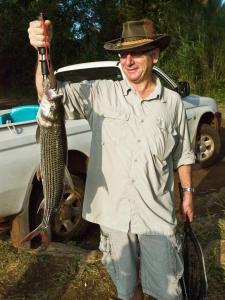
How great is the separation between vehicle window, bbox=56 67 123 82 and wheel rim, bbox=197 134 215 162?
2.28 metres

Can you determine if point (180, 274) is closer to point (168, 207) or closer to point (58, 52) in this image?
point (168, 207)

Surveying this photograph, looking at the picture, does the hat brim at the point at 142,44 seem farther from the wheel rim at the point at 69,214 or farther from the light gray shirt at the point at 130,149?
the wheel rim at the point at 69,214

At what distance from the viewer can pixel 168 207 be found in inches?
118

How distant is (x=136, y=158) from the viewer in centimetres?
288

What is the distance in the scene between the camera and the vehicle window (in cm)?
622

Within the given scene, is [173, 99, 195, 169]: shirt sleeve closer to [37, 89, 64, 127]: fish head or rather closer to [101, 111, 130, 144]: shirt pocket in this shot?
[101, 111, 130, 144]: shirt pocket

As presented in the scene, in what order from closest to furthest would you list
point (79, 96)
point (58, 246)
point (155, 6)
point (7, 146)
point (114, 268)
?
1. point (79, 96)
2. point (114, 268)
3. point (7, 146)
4. point (58, 246)
5. point (155, 6)

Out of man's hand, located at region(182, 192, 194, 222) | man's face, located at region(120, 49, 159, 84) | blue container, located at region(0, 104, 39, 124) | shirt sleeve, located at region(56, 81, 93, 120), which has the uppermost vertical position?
man's face, located at region(120, 49, 159, 84)

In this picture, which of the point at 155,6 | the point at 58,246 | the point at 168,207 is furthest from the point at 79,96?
the point at 155,6

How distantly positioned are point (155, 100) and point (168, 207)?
2.21 ft

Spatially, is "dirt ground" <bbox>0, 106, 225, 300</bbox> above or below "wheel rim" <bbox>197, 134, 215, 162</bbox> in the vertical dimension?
above

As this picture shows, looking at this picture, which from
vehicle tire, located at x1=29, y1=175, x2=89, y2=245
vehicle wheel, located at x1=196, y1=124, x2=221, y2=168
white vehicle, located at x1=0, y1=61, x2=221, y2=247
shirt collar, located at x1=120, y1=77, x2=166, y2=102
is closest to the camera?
shirt collar, located at x1=120, y1=77, x2=166, y2=102

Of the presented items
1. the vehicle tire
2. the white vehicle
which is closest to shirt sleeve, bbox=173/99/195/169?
the white vehicle

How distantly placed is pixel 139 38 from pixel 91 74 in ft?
11.4
